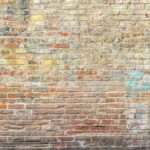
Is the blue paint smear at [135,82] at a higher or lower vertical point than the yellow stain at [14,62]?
lower

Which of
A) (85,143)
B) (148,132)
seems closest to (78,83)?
(85,143)

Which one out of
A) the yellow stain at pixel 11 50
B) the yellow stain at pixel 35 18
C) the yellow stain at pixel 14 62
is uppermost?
the yellow stain at pixel 35 18

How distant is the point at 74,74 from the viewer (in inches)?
182

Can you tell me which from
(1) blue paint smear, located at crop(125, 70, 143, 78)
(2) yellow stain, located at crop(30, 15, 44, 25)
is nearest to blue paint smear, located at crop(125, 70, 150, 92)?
(1) blue paint smear, located at crop(125, 70, 143, 78)

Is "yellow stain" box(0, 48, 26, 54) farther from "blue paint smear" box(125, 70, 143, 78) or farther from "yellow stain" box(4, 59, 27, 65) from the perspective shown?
"blue paint smear" box(125, 70, 143, 78)

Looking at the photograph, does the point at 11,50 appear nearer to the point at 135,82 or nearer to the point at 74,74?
the point at 74,74

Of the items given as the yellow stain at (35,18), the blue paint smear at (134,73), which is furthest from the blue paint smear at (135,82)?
the yellow stain at (35,18)

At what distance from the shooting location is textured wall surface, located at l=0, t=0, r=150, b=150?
4.58 m

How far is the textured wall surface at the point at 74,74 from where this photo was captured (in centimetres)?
458

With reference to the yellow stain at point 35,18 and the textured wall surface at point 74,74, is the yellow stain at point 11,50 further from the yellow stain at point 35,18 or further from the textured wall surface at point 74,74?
the yellow stain at point 35,18

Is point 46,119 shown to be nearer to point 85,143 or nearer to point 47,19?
point 85,143

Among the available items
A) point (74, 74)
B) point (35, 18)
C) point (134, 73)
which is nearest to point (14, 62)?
point (35, 18)

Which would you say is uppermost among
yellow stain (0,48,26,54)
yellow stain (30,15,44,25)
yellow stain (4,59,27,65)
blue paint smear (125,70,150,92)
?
yellow stain (30,15,44,25)

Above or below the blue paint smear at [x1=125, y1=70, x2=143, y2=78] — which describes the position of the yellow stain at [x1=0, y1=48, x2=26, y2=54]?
above
